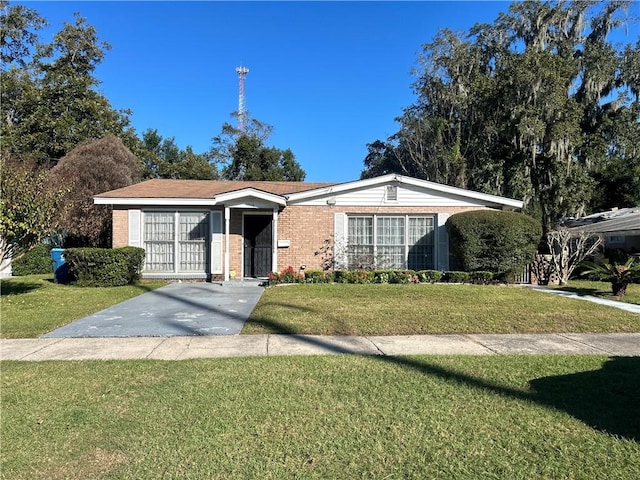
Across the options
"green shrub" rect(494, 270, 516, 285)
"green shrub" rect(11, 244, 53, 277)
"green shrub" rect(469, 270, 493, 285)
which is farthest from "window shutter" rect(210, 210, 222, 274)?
"green shrub" rect(11, 244, 53, 277)

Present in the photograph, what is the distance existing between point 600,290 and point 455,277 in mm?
3933

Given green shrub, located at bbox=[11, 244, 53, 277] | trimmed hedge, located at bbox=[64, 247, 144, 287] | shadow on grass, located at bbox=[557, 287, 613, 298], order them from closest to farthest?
1. shadow on grass, located at bbox=[557, 287, 613, 298]
2. trimmed hedge, located at bbox=[64, 247, 144, 287]
3. green shrub, located at bbox=[11, 244, 53, 277]

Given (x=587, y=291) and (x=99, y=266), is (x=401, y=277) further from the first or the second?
(x=99, y=266)

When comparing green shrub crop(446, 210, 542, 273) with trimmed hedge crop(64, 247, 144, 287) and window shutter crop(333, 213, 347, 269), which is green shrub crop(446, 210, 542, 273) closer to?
window shutter crop(333, 213, 347, 269)

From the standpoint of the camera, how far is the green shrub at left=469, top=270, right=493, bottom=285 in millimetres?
13633

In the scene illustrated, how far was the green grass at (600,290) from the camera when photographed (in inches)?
438

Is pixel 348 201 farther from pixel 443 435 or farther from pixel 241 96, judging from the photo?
pixel 241 96

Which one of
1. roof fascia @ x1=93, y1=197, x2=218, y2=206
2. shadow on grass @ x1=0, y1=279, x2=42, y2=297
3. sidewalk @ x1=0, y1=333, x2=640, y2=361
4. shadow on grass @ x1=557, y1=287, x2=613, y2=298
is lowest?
sidewalk @ x1=0, y1=333, x2=640, y2=361

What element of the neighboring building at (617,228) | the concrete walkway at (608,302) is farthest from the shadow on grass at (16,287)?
the neighboring building at (617,228)

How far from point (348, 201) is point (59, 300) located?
8.82m

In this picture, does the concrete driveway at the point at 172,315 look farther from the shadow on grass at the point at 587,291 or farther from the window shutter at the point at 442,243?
→ the shadow on grass at the point at 587,291

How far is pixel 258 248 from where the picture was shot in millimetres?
15172

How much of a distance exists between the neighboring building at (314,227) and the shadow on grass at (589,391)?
9182 millimetres

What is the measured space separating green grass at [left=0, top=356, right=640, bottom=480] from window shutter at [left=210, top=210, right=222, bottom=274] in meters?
9.08
